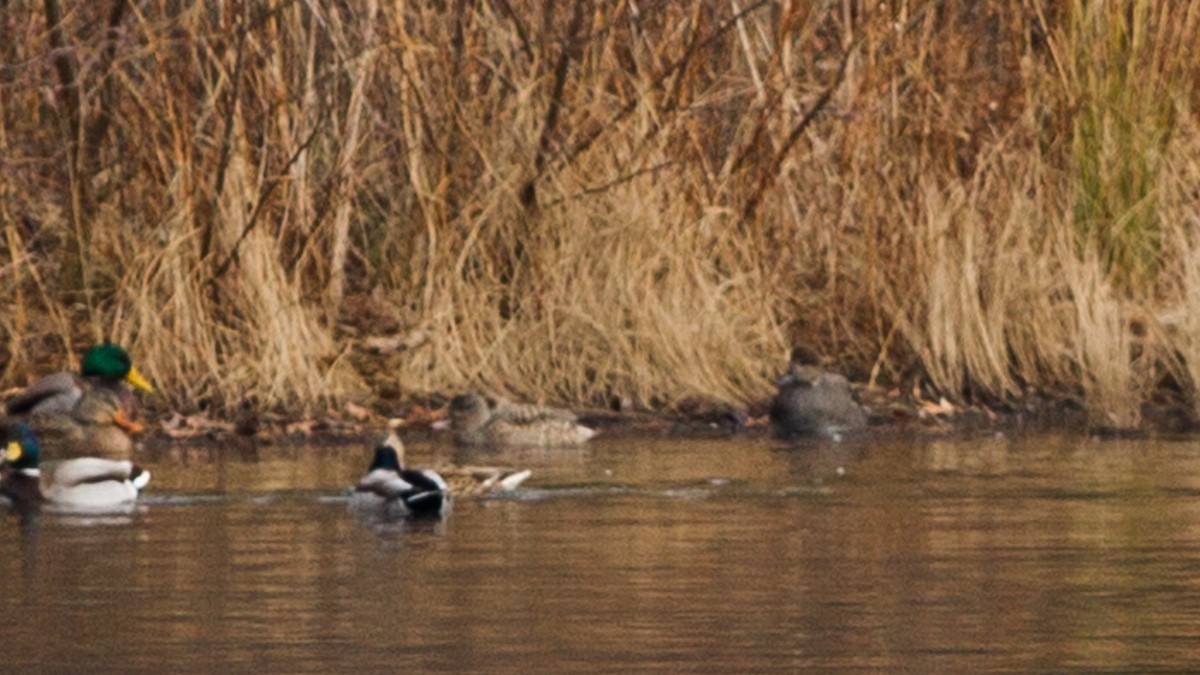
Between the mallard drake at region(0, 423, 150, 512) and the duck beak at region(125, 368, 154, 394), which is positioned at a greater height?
the duck beak at region(125, 368, 154, 394)

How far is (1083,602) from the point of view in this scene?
1005cm

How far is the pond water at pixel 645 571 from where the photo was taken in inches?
352

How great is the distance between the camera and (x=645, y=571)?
36.3 ft

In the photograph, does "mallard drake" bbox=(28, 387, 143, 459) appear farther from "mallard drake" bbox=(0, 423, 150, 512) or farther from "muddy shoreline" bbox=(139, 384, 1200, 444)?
"muddy shoreline" bbox=(139, 384, 1200, 444)

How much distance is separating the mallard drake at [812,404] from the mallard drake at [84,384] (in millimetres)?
3562

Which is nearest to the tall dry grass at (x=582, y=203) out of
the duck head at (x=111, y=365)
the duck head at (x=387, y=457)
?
the duck head at (x=111, y=365)

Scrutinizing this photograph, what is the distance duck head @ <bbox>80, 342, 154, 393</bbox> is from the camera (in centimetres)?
1764

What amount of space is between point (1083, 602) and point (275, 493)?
206 inches

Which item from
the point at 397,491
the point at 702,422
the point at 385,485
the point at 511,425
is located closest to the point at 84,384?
the point at 511,425

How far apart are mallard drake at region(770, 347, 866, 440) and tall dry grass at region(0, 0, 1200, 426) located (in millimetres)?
671

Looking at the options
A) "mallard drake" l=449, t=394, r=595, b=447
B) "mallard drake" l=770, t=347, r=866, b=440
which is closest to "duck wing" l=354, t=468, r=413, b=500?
"mallard drake" l=449, t=394, r=595, b=447

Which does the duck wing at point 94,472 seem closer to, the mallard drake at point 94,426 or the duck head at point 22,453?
the duck head at point 22,453

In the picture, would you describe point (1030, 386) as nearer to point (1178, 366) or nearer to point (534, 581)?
point (1178, 366)

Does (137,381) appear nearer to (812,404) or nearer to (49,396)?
(49,396)
